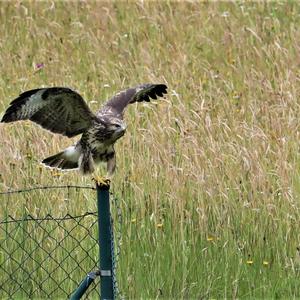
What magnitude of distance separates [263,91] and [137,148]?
154 centimetres

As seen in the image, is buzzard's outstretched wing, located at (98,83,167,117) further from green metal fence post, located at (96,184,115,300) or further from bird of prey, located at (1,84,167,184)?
green metal fence post, located at (96,184,115,300)

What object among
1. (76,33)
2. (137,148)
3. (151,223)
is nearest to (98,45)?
(76,33)

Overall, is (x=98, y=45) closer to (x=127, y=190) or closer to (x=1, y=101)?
(x=1, y=101)

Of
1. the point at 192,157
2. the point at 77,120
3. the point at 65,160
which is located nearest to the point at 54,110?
the point at 77,120

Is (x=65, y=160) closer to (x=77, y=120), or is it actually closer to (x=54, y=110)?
(x=77, y=120)

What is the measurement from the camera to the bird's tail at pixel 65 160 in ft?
22.2

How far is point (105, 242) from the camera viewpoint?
17.6 feet

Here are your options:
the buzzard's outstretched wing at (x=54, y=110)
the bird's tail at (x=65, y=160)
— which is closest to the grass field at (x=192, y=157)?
the bird's tail at (x=65, y=160)

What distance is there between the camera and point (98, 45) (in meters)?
10.1

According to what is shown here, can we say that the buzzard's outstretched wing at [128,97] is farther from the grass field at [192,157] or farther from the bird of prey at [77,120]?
the grass field at [192,157]

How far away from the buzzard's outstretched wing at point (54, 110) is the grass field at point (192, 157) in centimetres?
73

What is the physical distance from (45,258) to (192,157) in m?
1.19

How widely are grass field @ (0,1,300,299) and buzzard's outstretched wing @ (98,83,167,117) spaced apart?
47cm

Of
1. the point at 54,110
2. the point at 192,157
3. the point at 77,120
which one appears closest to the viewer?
the point at 54,110
